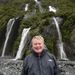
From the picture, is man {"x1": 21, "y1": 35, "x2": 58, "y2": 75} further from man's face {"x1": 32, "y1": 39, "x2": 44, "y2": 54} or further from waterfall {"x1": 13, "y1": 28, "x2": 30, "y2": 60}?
waterfall {"x1": 13, "y1": 28, "x2": 30, "y2": 60}

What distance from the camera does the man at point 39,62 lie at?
21.0ft

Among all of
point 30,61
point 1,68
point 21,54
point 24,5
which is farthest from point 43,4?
point 30,61

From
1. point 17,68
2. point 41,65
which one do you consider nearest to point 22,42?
point 17,68

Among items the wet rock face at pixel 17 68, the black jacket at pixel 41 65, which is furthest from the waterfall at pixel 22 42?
the black jacket at pixel 41 65

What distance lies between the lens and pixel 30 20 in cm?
3122

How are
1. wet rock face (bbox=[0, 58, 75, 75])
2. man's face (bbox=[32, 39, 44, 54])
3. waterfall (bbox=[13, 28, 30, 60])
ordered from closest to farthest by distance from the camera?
man's face (bbox=[32, 39, 44, 54]), wet rock face (bbox=[0, 58, 75, 75]), waterfall (bbox=[13, 28, 30, 60])

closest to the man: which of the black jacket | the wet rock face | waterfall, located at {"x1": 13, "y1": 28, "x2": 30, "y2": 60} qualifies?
the black jacket

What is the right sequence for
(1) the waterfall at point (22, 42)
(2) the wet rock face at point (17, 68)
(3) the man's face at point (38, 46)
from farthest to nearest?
(1) the waterfall at point (22, 42) < (2) the wet rock face at point (17, 68) < (3) the man's face at point (38, 46)

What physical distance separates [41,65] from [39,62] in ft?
0.24

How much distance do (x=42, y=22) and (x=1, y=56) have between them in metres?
4.94

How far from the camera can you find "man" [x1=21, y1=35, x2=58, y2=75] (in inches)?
252

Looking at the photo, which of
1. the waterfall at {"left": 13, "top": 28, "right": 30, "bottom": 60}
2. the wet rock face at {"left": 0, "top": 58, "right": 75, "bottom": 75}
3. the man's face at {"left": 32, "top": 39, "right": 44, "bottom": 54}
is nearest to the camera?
the man's face at {"left": 32, "top": 39, "right": 44, "bottom": 54}

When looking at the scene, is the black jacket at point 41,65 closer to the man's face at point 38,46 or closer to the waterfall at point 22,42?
the man's face at point 38,46

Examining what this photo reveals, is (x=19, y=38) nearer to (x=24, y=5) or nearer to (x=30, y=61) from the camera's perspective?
(x=24, y=5)
